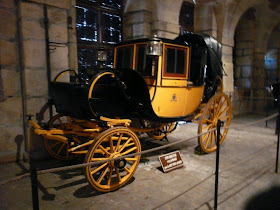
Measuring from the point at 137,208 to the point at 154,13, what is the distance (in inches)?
186

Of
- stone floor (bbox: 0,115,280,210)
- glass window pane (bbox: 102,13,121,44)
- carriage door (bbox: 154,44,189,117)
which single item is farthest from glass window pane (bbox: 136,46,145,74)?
glass window pane (bbox: 102,13,121,44)

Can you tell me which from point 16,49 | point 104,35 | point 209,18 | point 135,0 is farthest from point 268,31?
point 16,49

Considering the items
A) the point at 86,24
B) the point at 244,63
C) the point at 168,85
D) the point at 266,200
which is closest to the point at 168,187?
the point at 266,200

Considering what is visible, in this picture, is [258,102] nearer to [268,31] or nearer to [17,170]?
[268,31]

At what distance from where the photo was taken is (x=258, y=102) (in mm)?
10266

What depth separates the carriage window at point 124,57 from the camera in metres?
3.80

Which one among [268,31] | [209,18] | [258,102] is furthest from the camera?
[258,102]

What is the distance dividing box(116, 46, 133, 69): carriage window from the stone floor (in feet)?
5.60

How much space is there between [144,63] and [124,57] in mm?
473

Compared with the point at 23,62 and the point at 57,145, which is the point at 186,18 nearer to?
the point at 23,62

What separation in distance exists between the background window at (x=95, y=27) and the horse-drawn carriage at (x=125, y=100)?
4.26 feet

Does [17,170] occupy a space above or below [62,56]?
below

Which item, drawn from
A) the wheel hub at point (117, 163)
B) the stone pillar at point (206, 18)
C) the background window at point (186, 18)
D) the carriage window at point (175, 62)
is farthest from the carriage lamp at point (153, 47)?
the stone pillar at point (206, 18)

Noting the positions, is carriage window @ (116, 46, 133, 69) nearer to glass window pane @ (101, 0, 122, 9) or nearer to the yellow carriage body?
the yellow carriage body
